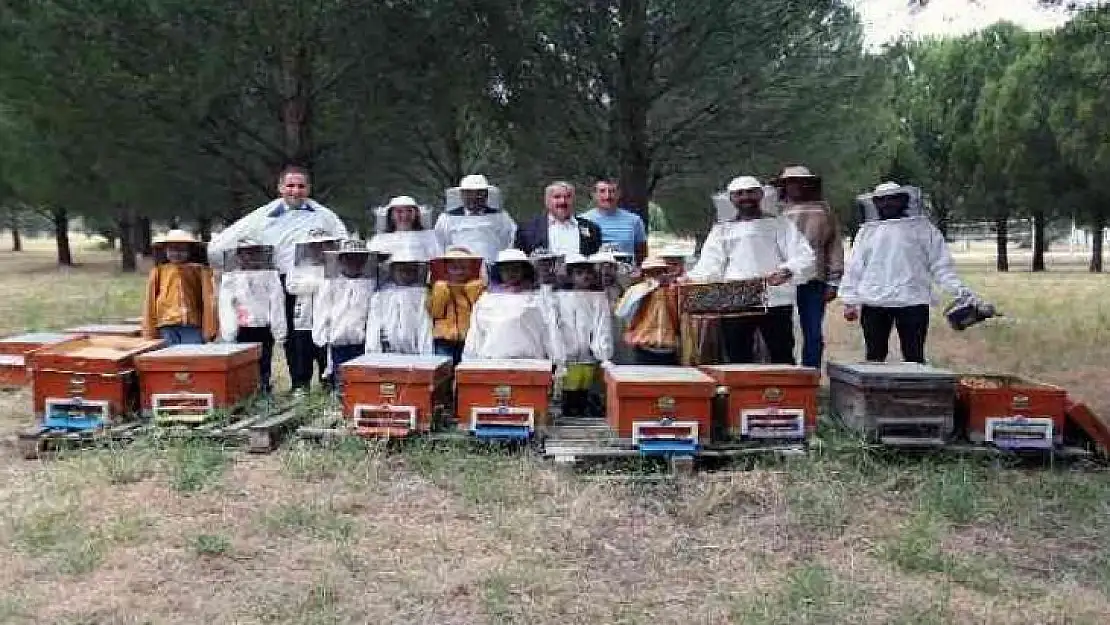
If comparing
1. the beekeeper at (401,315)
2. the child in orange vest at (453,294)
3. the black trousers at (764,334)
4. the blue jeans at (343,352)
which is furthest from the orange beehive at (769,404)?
the blue jeans at (343,352)

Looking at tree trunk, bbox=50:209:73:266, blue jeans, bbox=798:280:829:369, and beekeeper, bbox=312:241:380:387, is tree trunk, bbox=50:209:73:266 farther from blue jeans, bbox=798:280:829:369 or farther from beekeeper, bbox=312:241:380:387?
blue jeans, bbox=798:280:829:369

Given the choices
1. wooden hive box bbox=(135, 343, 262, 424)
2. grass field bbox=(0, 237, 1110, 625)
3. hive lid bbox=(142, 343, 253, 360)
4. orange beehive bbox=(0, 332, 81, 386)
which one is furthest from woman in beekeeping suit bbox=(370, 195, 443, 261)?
A: orange beehive bbox=(0, 332, 81, 386)

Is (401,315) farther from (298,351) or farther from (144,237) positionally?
(144,237)

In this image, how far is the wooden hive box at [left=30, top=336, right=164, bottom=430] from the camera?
5.85 m

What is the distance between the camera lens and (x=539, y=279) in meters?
6.20

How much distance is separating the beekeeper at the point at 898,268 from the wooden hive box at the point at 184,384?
4087 mm

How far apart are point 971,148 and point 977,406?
30.4 metres

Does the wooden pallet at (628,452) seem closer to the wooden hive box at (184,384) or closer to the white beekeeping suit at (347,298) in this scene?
the white beekeeping suit at (347,298)

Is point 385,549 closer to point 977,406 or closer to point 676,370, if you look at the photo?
point 676,370

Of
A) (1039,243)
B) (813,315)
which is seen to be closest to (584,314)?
(813,315)

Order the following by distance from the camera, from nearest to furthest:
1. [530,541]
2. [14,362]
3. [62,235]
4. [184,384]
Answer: [530,541] < [184,384] < [14,362] < [62,235]

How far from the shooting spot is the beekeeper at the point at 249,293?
6766 mm

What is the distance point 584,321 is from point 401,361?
3.91 ft

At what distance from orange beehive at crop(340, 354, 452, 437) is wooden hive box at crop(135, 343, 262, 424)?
86 centimetres
